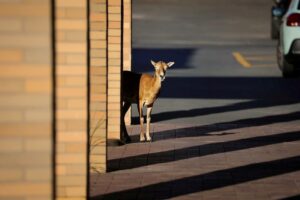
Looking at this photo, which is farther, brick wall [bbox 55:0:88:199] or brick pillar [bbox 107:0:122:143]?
brick pillar [bbox 107:0:122:143]

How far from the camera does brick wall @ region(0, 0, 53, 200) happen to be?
5547mm

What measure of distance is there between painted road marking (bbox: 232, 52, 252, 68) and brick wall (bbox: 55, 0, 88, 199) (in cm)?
1795

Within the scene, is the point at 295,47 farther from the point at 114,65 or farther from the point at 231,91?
the point at 114,65

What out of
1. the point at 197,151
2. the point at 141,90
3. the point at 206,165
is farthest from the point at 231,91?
the point at 206,165

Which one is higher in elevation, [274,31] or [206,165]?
[206,165]

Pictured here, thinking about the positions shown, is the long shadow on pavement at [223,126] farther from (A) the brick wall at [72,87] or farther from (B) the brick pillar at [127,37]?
(A) the brick wall at [72,87]

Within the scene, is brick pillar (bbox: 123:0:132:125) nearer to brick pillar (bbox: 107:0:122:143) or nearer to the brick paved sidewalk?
the brick paved sidewalk

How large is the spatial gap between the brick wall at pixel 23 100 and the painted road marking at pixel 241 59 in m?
20.8

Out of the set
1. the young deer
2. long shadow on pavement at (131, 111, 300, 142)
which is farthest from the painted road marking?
the young deer

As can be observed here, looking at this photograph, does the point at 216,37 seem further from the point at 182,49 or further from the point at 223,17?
the point at 223,17

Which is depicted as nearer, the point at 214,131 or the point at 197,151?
the point at 197,151

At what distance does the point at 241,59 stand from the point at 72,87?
20.1m

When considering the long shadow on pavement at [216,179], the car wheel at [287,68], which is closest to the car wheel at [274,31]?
the car wheel at [287,68]

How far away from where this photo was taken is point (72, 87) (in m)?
8.35
